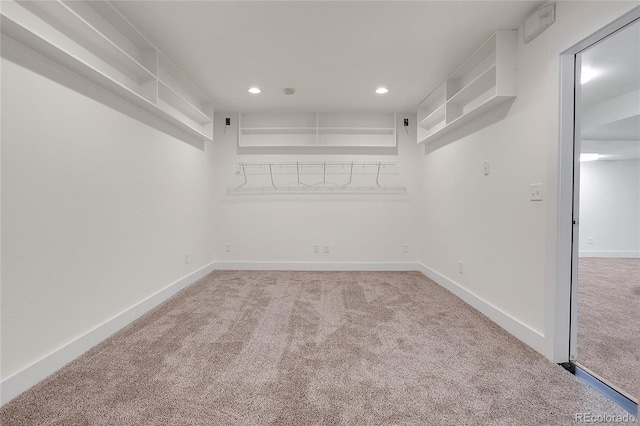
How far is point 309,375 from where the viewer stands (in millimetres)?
1600

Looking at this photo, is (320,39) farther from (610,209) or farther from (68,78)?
(610,209)

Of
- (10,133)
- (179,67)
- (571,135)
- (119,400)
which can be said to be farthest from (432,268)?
(10,133)

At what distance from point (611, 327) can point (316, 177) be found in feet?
11.7

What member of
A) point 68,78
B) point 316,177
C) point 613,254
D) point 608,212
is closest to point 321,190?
point 316,177

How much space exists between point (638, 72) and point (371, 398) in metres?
4.03

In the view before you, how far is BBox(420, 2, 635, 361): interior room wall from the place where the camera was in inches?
69.7

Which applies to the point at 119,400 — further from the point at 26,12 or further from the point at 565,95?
the point at 565,95

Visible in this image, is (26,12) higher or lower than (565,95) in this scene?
higher

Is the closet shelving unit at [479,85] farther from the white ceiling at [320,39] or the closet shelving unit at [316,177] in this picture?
the closet shelving unit at [316,177]

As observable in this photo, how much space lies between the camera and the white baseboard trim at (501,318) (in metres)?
1.90

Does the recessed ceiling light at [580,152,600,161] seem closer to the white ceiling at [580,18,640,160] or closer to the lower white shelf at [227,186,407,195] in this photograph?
the white ceiling at [580,18,640,160]

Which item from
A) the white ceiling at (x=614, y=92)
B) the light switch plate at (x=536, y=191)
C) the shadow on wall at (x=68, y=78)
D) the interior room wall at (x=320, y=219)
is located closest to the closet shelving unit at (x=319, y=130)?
the interior room wall at (x=320, y=219)

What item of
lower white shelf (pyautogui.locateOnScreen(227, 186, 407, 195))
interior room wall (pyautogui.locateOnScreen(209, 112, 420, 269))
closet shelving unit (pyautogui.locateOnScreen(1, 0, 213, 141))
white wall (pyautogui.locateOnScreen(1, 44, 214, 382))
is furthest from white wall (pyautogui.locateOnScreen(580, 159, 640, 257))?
white wall (pyautogui.locateOnScreen(1, 44, 214, 382))

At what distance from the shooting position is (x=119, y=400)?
4.54ft
